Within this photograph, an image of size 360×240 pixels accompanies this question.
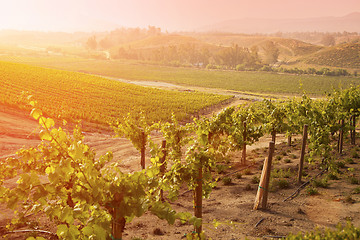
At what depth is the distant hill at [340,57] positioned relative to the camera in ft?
421

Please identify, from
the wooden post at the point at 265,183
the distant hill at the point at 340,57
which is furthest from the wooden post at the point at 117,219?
the distant hill at the point at 340,57

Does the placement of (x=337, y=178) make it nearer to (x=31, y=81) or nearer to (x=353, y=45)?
(x=31, y=81)

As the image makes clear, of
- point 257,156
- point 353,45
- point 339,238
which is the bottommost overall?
point 257,156

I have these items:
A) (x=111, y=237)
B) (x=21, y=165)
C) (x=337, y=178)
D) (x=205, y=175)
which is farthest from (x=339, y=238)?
(x=337, y=178)

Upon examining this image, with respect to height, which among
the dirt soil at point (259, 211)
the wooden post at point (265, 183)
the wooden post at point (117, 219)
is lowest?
the dirt soil at point (259, 211)

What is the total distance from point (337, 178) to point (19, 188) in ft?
39.1

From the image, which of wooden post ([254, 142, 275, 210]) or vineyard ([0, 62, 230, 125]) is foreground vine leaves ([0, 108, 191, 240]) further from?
vineyard ([0, 62, 230, 125])

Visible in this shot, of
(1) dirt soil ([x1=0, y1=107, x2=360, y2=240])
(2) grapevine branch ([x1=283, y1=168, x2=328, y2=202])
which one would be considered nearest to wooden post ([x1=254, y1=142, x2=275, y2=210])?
(1) dirt soil ([x1=0, y1=107, x2=360, y2=240])

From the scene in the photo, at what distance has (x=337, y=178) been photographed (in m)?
12.0

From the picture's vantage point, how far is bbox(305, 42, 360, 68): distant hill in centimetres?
12838

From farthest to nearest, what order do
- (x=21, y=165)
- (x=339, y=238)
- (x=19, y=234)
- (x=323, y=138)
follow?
(x=323, y=138), (x=19, y=234), (x=21, y=165), (x=339, y=238)

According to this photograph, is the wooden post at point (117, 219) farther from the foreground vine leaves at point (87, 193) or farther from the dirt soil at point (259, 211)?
the dirt soil at point (259, 211)

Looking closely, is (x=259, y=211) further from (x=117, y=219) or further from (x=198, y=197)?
(x=117, y=219)

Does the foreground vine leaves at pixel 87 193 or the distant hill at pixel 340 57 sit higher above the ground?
the distant hill at pixel 340 57
